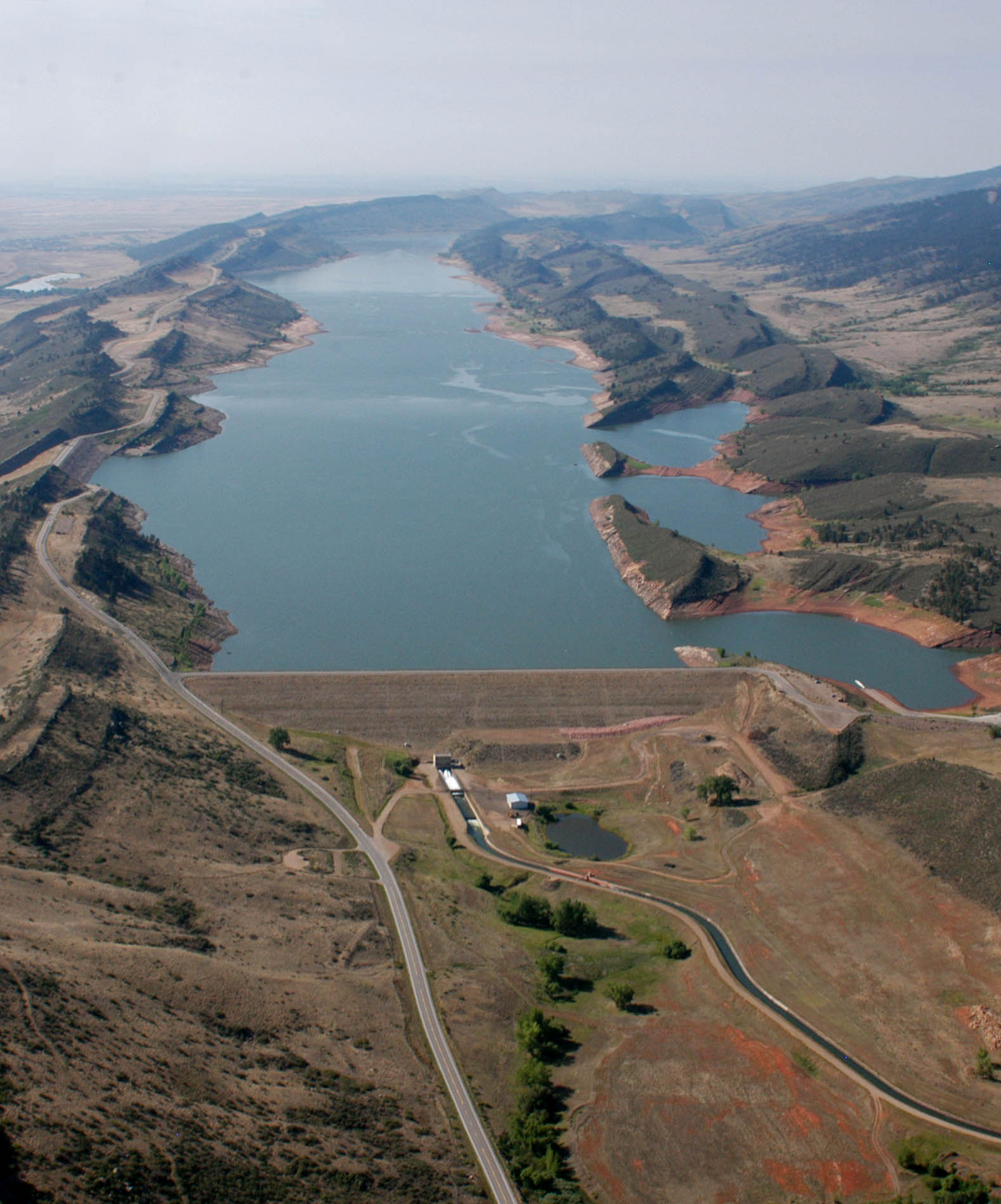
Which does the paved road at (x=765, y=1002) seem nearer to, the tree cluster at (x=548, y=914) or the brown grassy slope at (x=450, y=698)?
the tree cluster at (x=548, y=914)

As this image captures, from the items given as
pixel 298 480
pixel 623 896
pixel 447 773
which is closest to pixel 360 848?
pixel 447 773

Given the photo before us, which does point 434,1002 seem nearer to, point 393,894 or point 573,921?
point 393,894

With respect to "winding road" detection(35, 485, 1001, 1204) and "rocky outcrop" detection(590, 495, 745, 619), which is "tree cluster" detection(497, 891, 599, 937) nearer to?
"winding road" detection(35, 485, 1001, 1204)

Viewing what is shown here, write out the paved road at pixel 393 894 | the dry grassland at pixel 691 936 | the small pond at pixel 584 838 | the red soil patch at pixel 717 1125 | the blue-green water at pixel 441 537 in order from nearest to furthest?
the red soil patch at pixel 717 1125, the paved road at pixel 393 894, the dry grassland at pixel 691 936, the small pond at pixel 584 838, the blue-green water at pixel 441 537

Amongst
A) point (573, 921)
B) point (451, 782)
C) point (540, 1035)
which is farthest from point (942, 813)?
point (451, 782)

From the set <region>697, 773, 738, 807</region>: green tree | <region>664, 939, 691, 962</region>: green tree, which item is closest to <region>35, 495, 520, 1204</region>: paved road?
<region>664, 939, 691, 962</region>: green tree

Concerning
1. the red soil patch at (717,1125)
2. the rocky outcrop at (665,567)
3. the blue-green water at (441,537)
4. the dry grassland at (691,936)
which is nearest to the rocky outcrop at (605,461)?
the blue-green water at (441,537)
